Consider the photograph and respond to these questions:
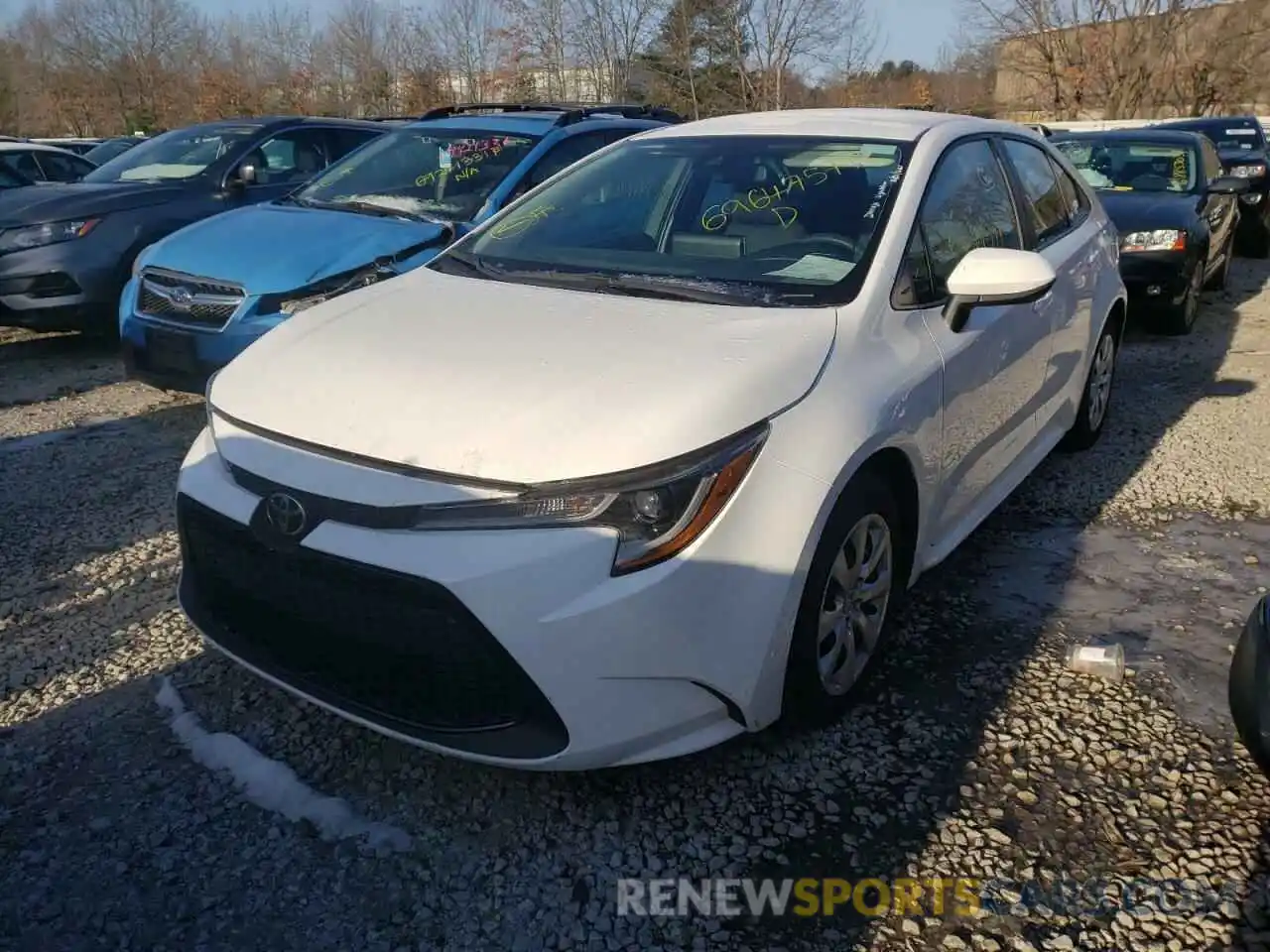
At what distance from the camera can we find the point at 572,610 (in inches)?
86.0

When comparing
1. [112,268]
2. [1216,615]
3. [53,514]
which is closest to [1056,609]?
[1216,615]

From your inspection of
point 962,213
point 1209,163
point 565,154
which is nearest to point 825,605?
point 962,213

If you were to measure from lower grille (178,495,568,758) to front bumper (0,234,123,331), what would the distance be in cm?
510

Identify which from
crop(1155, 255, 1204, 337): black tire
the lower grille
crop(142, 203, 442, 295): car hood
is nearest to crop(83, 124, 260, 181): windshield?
crop(142, 203, 442, 295): car hood

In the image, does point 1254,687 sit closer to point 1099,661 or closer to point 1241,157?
point 1099,661

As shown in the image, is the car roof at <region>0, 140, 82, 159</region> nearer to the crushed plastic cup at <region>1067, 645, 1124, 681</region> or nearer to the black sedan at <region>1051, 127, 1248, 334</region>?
the black sedan at <region>1051, 127, 1248, 334</region>

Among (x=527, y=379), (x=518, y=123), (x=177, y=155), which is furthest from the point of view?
(x=177, y=155)

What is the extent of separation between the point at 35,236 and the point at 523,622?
20.3ft

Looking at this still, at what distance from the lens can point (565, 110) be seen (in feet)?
24.3

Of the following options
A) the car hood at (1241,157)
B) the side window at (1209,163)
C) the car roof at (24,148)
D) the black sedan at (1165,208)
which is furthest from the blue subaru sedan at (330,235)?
the car hood at (1241,157)

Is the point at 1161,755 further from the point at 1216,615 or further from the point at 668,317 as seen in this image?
the point at 668,317

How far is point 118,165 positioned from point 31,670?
601cm

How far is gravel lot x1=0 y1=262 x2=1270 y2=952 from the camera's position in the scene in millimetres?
2268

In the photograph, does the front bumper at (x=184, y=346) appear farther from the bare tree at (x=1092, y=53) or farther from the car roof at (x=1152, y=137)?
the bare tree at (x=1092, y=53)
